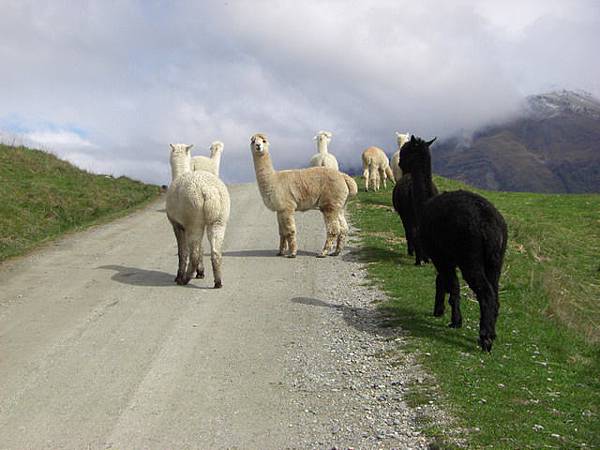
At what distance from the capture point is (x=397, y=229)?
641 inches

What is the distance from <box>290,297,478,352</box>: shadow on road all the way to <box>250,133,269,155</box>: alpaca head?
4.28 metres

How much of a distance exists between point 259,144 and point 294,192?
1.25m

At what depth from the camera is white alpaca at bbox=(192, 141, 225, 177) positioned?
17719 mm

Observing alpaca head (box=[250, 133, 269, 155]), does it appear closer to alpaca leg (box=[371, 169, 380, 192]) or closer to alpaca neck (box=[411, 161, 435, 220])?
alpaca neck (box=[411, 161, 435, 220])

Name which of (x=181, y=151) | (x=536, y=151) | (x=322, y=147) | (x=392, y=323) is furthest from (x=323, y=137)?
(x=536, y=151)

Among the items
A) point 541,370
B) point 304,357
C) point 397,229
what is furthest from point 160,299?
point 397,229

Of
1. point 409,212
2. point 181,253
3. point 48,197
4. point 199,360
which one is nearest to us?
point 199,360

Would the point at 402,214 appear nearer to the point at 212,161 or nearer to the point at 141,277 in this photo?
the point at 141,277

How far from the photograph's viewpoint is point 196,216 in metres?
10.0

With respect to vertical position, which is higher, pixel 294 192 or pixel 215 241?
pixel 294 192

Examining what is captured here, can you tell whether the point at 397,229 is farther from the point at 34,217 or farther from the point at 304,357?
the point at 34,217

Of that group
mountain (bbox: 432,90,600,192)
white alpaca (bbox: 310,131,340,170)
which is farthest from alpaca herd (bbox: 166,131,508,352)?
mountain (bbox: 432,90,600,192)

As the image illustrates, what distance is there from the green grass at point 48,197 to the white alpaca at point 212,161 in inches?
137

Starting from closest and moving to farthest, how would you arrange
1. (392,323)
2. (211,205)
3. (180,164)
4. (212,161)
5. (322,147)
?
(392,323), (211,205), (180,164), (212,161), (322,147)
